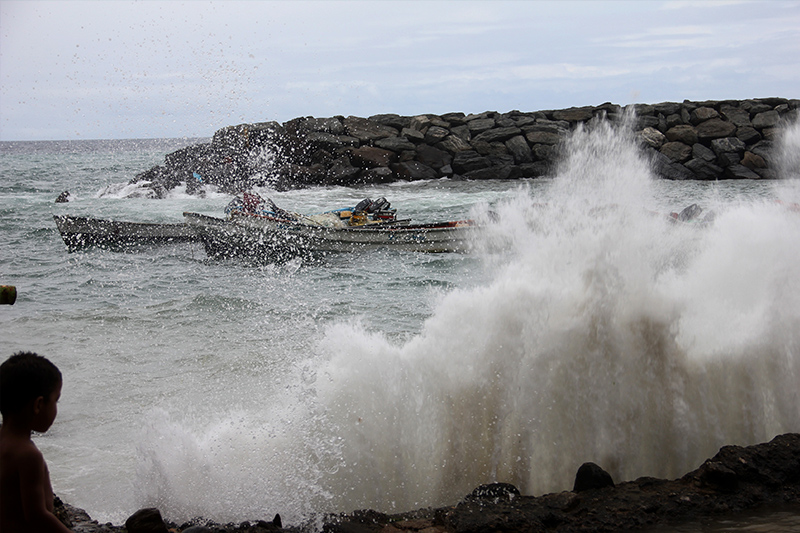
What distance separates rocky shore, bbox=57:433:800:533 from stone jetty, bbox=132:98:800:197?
23.2 meters

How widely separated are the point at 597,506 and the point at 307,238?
38.0 ft

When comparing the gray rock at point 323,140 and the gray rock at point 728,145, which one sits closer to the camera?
the gray rock at point 728,145

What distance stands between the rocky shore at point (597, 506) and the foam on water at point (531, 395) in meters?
0.50


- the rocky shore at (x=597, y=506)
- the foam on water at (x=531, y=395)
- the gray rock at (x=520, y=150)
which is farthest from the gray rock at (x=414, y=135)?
the rocky shore at (x=597, y=506)

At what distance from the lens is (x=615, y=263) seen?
4.95 metres

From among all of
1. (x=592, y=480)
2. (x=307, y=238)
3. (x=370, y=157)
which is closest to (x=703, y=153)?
(x=370, y=157)

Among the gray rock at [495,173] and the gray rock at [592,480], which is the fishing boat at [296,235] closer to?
the gray rock at [592,480]

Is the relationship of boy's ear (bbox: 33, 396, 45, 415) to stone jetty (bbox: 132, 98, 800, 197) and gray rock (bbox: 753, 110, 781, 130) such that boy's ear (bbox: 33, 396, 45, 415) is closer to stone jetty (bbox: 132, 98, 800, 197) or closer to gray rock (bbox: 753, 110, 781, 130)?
stone jetty (bbox: 132, 98, 800, 197)

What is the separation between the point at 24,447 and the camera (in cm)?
225

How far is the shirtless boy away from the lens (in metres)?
2.22

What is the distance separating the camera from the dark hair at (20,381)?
2.27m

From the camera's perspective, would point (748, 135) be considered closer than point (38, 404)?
No

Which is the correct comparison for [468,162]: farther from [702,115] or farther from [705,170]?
[702,115]

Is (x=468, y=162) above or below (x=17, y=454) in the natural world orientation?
above
